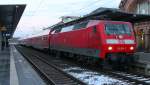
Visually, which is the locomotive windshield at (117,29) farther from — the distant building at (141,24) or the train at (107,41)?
the distant building at (141,24)

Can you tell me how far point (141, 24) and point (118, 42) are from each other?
28.3 meters

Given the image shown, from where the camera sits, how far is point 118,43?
1950 centimetres

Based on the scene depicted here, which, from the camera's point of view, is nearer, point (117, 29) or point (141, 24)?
point (117, 29)

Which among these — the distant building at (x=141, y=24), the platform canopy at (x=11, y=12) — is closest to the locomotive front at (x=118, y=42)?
the platform canopy at (x=11, y=12)

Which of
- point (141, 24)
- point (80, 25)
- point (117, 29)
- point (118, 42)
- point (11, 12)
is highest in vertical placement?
point (11, 12)

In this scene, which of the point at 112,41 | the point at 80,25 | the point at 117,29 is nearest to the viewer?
the point at 112,41

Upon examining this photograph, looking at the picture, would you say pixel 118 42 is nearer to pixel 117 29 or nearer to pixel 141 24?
pixel 117 29

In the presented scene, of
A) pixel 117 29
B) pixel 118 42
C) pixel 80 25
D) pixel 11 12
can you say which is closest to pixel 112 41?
pixel 118 42

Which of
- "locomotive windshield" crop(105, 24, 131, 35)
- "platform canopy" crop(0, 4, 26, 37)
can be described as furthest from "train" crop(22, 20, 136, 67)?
"platform canopy" crop(0, 4, 26, 37)

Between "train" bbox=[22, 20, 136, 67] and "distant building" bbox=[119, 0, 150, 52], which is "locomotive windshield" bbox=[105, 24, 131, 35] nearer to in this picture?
"train" bbox=[22, 20, 136, 67]

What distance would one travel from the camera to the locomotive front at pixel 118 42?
19.3 m

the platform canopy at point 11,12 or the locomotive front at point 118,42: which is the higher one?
the platform canopy at point 11,12

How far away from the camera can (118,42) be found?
19.6 m

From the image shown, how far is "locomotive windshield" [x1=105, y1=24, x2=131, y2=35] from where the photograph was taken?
19.9 metres
